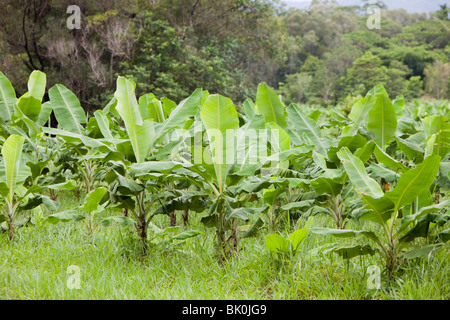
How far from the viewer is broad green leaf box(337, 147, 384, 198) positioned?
5.23 ft

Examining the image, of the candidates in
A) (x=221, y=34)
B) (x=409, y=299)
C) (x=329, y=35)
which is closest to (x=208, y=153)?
(x=409, y=299)

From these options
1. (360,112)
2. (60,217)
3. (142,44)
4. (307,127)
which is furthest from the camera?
(142,44)

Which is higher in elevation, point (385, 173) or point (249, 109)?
point (249, 109)

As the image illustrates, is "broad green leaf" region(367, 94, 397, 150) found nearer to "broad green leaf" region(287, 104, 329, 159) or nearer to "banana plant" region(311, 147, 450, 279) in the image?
"broad green leaf" region(287, 104, 329, 159)

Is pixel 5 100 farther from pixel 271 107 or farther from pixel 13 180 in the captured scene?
pixel 271 107

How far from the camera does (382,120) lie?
220 centimetres

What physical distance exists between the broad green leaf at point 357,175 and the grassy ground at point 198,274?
0.36 metres

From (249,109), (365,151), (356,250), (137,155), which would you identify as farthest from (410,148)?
(137,155)

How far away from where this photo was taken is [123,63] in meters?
12.9

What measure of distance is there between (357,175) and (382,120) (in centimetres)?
73

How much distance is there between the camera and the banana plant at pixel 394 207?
1.42 m

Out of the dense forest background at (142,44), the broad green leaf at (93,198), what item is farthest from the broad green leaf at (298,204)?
the dense forest background at (142,44)

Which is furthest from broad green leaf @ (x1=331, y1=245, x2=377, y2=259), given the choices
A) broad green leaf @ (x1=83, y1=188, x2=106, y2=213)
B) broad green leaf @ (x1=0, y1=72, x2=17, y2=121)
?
broad green leaf @ (x1=0, y1=72, x2=17, y2=121)
